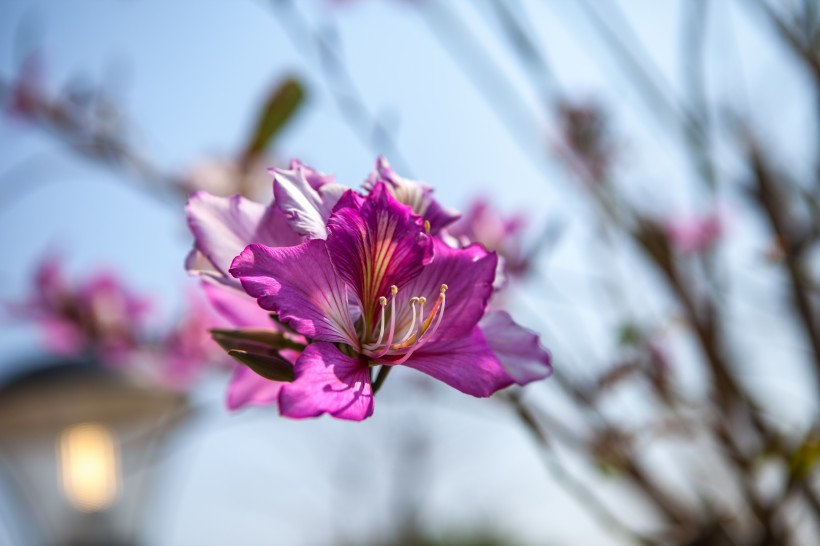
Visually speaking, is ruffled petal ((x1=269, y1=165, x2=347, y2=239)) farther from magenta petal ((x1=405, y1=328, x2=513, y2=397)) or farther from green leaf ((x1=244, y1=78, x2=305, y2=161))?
green leaf ((x1=244, y1=78, x2=305, y2=161))

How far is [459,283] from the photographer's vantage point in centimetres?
44

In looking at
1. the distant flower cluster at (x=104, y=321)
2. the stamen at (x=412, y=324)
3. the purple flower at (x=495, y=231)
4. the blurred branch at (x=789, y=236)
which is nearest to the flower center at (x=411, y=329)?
the stamen at (x=412, y=324)

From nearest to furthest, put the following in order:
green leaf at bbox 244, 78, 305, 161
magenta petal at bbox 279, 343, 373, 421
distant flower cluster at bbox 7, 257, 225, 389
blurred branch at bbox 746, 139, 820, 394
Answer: magenta petal at bbox 279, 343, 373, 421, green leaf at bbox 244, 78, 305, 161, blurred branch at bbox 746, 139, 820, 394, distant flower cluster at bbox 7, 257, 225, 389

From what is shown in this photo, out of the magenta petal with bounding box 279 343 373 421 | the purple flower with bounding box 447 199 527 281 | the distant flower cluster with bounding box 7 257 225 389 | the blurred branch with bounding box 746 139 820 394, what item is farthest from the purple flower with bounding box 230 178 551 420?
the distant flower cluster with bounding box 7 257 225 389

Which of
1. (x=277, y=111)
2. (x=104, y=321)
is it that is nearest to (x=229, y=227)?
(x=277, y=111)

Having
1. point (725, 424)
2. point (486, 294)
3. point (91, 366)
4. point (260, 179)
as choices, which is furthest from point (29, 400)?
point (486, 294)

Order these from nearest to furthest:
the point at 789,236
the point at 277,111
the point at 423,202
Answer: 1. the point at 423,202
2. the point at 277,111
3. the point at 789,236

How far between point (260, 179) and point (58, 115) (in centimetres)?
57

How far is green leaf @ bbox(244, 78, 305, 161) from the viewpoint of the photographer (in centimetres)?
87

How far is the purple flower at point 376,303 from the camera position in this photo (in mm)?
369

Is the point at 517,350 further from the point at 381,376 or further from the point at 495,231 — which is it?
the point at 495,231

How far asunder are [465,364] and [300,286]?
10 cm

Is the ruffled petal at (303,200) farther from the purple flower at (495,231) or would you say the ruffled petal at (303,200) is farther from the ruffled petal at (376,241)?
the purple flower at (495,231)

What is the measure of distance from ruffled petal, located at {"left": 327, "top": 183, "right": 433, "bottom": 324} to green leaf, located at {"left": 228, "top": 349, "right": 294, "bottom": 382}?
67 mm
